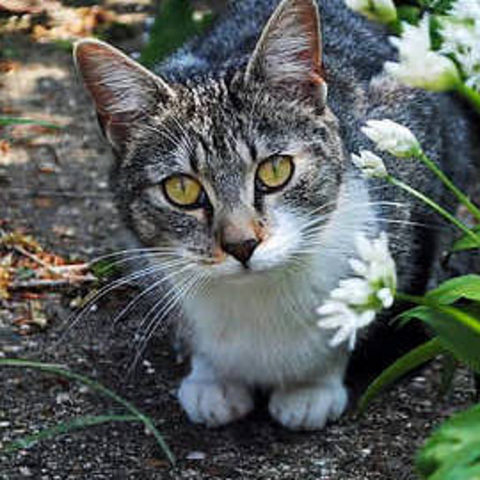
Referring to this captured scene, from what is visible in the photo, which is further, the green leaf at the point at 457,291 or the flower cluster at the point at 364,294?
the green leaf at the point at 457,291

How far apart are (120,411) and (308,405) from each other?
47 cm

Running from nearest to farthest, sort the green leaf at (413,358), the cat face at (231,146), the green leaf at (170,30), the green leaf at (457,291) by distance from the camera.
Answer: the green leaf at (457,291) → the green leaf at (413,358) → the cat face at (231,146) → the green leaf at (170,30)

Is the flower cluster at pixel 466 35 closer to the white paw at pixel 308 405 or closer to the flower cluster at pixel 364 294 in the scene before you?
the flower cluster at pixel 364 294

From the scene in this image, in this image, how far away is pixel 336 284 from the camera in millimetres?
2582

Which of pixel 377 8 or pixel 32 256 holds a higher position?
pixel 377 8

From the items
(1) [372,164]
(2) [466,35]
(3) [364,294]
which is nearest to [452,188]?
(1) [372,164]

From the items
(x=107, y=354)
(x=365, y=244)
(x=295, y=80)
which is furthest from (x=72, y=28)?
(x=365, y=244)

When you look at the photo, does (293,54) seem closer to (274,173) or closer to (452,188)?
(274,173)

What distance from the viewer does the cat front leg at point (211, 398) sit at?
8.82 ft

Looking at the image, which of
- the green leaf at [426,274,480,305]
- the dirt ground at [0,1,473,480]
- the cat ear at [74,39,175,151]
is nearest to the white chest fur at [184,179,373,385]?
the dirt ground at [0,1,473,480]

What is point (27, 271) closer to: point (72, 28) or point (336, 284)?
point (336, 284)

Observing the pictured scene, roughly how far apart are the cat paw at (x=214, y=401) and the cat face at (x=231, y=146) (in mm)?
400

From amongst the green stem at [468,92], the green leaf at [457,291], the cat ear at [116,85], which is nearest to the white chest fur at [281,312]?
the cat ear at [116,85]

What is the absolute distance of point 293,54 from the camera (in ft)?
8.04
